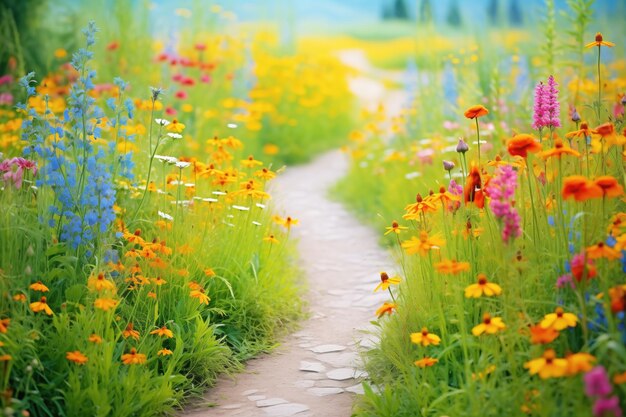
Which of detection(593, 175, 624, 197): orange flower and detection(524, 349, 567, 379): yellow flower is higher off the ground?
detection(593, 175, 624, 197): orange flower

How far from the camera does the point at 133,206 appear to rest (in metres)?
4.43

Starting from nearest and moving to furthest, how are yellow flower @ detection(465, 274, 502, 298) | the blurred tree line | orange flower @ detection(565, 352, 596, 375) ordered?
orange flower @ detection(565, 352, 596, 375) → yellow flower @ detection(465, 274, 502, 298) → the blurred tree line

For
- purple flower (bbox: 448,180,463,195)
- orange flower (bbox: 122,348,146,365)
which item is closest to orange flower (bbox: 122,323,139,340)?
orange flower (bbox: 122,348,146,365)

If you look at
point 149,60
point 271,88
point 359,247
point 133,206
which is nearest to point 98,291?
point 133,206

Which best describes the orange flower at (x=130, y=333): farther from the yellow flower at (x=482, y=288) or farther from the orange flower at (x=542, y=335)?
the orange flower at (x=542, y=335)

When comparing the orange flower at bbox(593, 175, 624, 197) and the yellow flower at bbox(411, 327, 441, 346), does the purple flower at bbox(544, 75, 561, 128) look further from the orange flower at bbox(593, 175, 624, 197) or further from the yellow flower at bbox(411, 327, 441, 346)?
the yellow flower at bbox(411, 327, 441, 346)

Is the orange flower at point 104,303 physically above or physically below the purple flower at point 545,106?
below

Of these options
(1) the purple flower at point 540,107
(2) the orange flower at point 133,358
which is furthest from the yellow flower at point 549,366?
(2) the orange flower at point 133,358

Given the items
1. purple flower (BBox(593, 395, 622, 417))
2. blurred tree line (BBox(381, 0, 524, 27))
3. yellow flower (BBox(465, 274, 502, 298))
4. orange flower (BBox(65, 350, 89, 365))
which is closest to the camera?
purple flower (BBox(593, 395, 622, 417))

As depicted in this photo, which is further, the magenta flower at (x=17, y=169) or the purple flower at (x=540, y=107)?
the magenta flower at (x=17, y=169)

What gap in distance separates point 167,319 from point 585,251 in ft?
6.80

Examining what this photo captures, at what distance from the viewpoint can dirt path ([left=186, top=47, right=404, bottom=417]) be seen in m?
3.48

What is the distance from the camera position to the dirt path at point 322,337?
3.48 meters

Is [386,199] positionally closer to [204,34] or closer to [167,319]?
[167,319]
